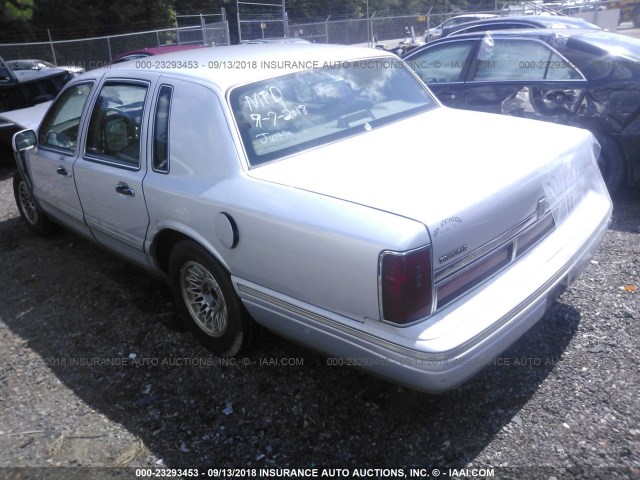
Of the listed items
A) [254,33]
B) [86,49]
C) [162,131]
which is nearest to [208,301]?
[162,131]

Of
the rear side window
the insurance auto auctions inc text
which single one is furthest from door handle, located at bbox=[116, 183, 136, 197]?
the insurance auto auctions inc text

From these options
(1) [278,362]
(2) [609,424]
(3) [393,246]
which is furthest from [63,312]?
(2) [609,424]

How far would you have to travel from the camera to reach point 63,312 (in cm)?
414

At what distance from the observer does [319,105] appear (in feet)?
11.0

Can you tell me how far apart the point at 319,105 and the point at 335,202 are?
3.51 ft

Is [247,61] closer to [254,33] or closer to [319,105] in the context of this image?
[319,105]

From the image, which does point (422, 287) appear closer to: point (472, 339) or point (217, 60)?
point (472, 339)

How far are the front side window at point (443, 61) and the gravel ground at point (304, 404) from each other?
9.72 feet

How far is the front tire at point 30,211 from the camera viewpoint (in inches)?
212

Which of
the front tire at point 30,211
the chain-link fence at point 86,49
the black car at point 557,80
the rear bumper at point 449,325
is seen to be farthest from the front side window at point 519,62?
the chain-link fence at point 86,49

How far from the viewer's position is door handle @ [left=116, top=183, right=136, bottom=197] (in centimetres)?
352

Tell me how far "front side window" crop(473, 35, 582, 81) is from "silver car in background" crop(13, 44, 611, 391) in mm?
2065

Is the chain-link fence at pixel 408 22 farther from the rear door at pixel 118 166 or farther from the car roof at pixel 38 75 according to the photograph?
the rear door at pixel 118 166

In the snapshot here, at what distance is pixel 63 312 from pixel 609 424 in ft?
11.7
